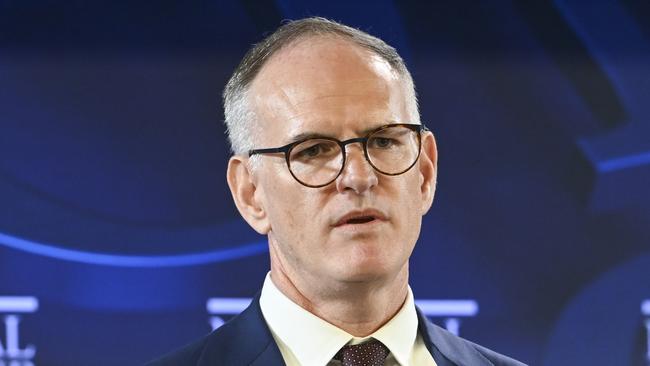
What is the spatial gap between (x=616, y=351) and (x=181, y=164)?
1574 millimetres

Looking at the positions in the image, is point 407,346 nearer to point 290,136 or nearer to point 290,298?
point 290,298

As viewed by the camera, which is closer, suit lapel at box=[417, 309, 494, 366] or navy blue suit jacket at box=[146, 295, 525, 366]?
navy blue suit jacket at box=[146, 295, 525, 366]

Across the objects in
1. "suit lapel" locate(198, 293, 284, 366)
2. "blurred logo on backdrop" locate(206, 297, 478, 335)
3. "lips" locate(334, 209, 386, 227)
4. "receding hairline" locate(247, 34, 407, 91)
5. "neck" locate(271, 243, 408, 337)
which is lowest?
"blurred logo on backdrop" locate(206, 297, 478, 335)

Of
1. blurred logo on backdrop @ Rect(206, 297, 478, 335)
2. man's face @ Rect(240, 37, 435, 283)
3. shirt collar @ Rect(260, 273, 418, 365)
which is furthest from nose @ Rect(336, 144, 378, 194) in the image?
blurred logo on backdrop @ Rect(206, 297, 478, 335)

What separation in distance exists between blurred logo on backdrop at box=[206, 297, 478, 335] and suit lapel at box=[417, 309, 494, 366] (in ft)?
3.86

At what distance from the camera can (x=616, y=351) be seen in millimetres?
3727

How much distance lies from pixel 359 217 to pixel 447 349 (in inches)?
18.2

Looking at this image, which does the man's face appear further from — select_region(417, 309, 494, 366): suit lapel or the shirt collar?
select_region(417, 309, 494, 366): suit lapel

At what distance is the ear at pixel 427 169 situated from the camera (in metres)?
2.29

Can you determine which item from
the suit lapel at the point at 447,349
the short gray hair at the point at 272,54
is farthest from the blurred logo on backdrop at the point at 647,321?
the short gray hair at the point at 272,54

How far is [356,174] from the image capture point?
206 centimetres

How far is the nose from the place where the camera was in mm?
2057

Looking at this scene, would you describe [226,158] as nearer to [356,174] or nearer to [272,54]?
[272,54]

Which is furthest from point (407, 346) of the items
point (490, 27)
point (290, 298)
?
point (490, 27)
